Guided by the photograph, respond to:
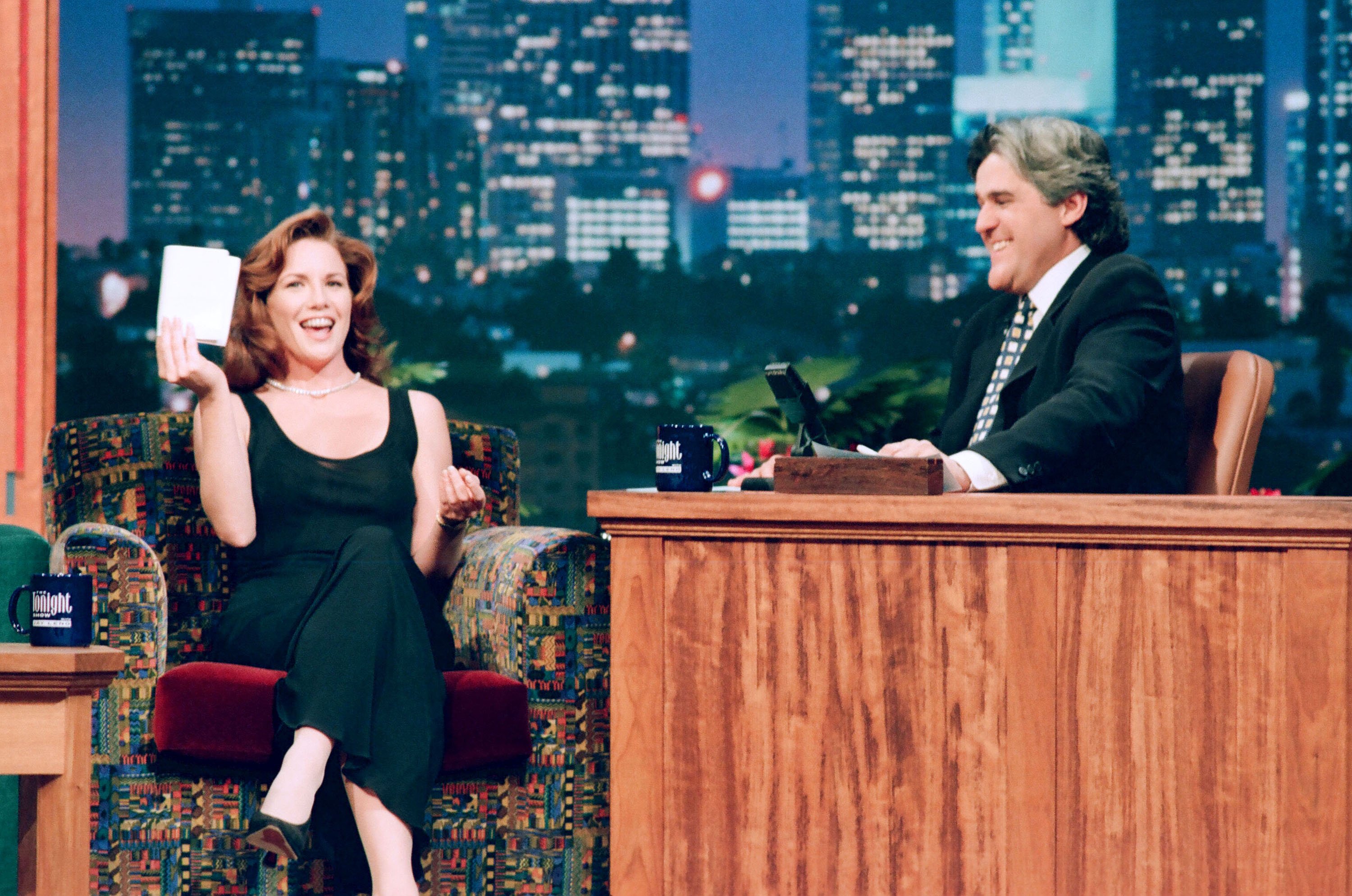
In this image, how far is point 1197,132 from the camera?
534 centimetres

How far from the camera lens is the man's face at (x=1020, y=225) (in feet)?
7.32

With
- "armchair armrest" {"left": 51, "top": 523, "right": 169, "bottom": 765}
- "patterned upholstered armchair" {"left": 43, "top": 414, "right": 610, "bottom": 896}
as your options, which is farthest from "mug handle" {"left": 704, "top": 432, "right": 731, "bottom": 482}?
"armchair armrest" {"left": 51, "top": 523, "right": 169, "bottom": 765}

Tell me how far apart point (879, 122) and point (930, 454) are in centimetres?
403

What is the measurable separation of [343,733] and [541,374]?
3481 millimetres

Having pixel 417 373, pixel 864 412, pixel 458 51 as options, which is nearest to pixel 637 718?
pixel 864 412

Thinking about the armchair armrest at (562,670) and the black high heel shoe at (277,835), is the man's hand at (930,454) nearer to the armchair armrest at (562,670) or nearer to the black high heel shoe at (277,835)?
the armchair armrest at (562,670)

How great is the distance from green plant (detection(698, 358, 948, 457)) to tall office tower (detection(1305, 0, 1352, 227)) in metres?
2.58

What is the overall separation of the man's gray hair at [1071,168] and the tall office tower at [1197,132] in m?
3.31

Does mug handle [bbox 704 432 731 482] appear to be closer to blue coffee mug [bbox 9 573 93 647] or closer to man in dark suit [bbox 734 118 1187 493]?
man in dark suit [bbox 734 118 1187 493]

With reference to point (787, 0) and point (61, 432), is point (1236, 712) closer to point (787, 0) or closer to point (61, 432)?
point (61, 432)

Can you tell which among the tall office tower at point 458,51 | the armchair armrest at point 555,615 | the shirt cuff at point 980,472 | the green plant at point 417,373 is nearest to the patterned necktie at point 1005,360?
the shirt cuff at point 980,472

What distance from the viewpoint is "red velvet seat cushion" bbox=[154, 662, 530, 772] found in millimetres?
1932

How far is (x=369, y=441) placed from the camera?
2373mm

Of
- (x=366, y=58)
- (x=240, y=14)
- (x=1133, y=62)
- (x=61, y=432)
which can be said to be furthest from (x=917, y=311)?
(x=61, y=432)
